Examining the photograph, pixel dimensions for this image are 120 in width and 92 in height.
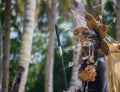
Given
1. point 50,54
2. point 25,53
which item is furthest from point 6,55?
point 50,54

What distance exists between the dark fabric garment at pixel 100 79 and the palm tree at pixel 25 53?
7.65 m

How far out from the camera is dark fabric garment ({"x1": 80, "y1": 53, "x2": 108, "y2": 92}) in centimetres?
633

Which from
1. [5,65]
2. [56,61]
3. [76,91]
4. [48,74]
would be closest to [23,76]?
[5,65]

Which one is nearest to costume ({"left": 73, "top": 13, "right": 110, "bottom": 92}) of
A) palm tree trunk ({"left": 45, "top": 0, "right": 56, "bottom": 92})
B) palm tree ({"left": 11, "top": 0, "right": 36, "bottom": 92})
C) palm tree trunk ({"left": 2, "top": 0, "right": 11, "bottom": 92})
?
palm tree ({"left": 11, "top": 0, "right": 36, "bottom": 92})

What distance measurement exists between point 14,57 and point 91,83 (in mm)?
23692

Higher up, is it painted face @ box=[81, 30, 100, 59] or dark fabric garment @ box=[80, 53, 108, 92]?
painted face @ box=[81, 30, 100, 59]

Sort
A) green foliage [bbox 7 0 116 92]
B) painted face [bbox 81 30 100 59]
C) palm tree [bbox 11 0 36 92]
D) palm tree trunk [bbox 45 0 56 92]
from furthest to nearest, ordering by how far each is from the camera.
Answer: green foliage [bbox 7 0 116 92] → palm tree trunk [bbox 45 0 56 92] → palm tree [bbox 11 0 36 92] → painted face [bbox 81 30 100 59]

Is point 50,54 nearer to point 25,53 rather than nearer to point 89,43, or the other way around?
point 25,53

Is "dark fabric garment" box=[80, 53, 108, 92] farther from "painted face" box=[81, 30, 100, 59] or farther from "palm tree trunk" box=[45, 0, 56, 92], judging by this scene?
"palm tree trunk" box=[45, 0, 56, 92]

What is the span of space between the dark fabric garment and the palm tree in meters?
7.65

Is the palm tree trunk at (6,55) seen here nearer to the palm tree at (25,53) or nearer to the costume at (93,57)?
the palm tree at (25,53)

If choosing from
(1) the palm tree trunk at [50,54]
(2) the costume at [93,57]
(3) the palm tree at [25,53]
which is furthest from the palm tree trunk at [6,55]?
(1) the palm tree trunk at [50,54]

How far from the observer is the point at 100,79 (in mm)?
6387

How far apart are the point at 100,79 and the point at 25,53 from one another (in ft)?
28.8
